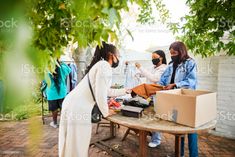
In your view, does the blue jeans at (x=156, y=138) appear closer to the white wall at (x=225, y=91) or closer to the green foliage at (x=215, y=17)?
the white wall at (x=225, y=91)

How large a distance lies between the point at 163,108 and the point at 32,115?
1.62 metres

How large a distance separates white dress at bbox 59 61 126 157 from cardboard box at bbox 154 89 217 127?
639 millimetres

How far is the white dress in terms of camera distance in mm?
2209

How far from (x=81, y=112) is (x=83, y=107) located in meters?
0.06

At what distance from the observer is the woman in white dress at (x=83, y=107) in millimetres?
2215

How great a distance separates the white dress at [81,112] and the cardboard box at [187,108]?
0.64m

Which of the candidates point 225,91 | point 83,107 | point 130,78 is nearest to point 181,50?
point 83,107

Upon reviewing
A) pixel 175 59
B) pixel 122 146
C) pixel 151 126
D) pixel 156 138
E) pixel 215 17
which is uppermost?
pixel 215 17

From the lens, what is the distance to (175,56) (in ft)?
9.16

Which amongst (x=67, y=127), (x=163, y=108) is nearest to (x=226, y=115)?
(x=163, y=108)

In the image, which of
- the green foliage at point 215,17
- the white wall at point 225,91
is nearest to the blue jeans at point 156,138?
the white wall at point 225,91

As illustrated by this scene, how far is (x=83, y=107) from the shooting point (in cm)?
228

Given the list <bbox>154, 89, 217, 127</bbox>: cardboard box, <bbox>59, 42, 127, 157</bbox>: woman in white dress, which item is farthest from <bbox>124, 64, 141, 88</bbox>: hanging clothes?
<bbox>154, 89, 217, 127</bbox>: cardboard box

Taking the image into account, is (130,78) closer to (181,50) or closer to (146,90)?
(181,50)
